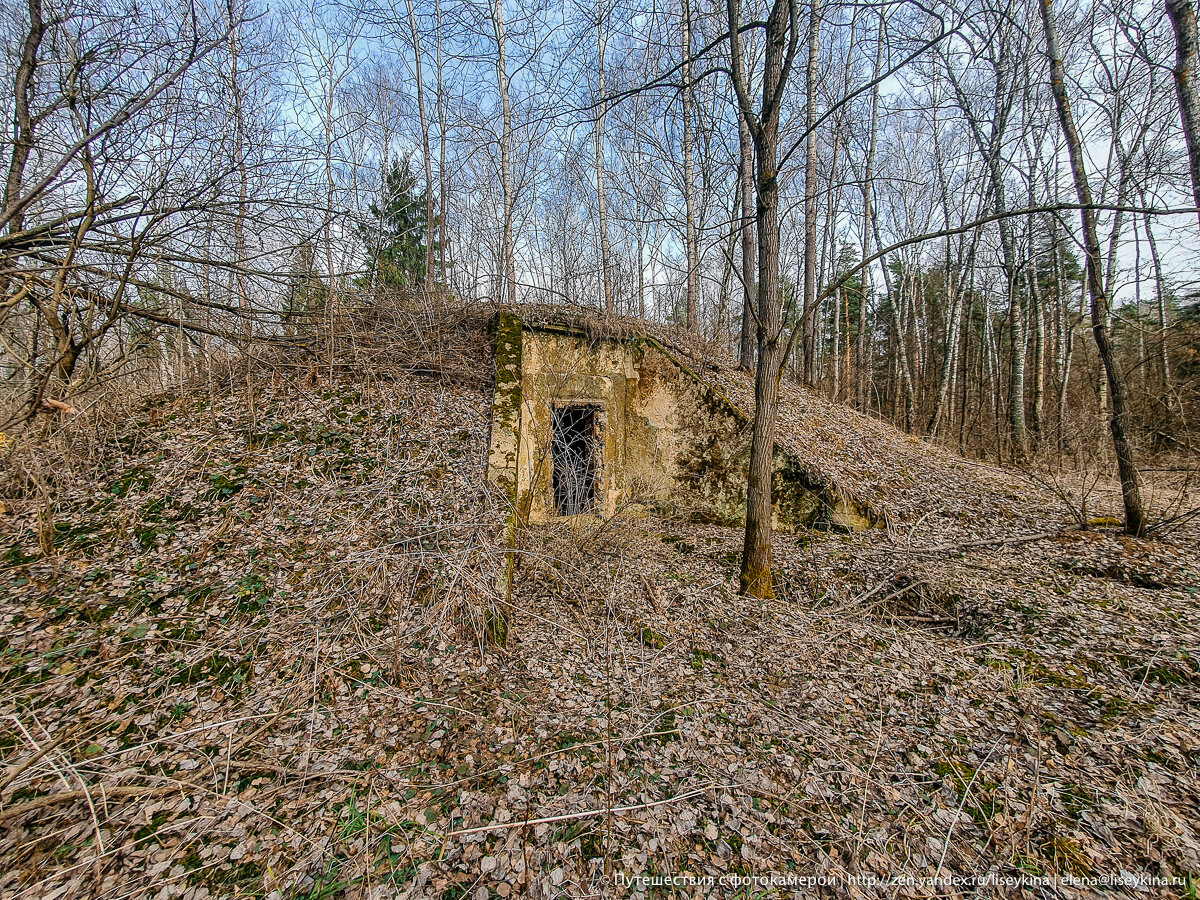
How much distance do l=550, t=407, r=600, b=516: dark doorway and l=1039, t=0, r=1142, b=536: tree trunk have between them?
569cm

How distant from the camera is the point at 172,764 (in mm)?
2045

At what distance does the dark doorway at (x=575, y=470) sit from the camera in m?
6.11

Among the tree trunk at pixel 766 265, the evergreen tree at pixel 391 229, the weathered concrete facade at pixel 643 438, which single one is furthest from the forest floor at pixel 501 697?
the evergreen tree at pixel 391 229

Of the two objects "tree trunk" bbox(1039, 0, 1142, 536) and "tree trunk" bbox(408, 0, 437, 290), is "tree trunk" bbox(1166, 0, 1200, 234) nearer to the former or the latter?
"tree trunk" bbox(1039, 0, 1142, 536)

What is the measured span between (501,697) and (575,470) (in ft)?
11.7

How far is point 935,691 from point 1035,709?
0.49 metres

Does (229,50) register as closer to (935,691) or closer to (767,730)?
(767,730)

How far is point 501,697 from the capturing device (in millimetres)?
2723

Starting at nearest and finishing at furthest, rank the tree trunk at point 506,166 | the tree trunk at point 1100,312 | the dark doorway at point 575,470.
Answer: the tree trunk at point 1100,312 < the dark doorway at point 575,470 < the tree trunk at point 506,166

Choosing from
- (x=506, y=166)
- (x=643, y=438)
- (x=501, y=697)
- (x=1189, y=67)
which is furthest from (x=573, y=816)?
(x=506, y=166)

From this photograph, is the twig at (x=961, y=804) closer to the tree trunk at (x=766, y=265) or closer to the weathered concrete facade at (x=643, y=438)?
the tree trunk at (x=766, y=265)

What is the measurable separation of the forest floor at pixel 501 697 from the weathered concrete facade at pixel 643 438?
50.2 inches

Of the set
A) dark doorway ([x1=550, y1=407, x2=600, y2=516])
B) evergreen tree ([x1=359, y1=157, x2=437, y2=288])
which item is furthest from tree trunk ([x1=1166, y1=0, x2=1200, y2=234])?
evergreen tree ([x1=359, y1=157, x2=437, y2=288])

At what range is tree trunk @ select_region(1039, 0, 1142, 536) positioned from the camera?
4660 mm
